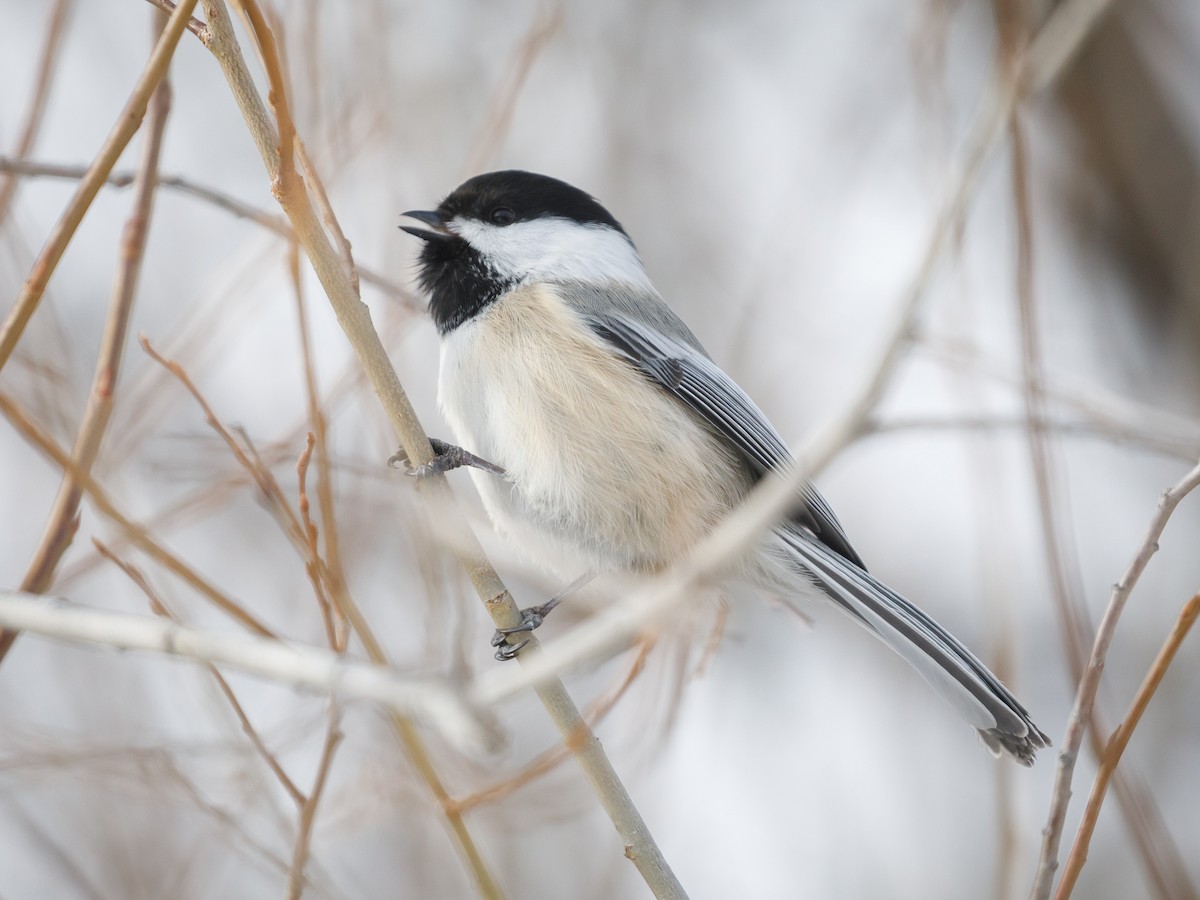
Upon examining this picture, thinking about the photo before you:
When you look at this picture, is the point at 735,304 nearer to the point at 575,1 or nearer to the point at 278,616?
the point at 575,1

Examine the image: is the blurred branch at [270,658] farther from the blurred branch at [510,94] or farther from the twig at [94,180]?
the blurred branch at [510,94]

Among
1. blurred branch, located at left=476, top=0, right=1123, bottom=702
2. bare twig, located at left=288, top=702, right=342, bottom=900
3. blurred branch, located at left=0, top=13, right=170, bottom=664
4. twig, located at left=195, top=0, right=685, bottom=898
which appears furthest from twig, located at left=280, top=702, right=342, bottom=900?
blurred branch, located at left=476, top=0, right=1123, bottom=702

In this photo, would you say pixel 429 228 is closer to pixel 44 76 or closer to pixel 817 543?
pixel 44 76

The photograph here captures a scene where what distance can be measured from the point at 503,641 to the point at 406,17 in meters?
3.60

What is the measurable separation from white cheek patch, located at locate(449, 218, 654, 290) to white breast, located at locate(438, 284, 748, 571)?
142mm

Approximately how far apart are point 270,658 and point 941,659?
4.69 ft

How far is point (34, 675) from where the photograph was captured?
4.09m

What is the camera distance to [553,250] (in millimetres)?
2783

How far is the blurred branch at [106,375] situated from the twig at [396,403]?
0.17 m

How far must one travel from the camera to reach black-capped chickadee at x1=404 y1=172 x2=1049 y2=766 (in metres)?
2.38

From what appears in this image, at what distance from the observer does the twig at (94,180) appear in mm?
1255

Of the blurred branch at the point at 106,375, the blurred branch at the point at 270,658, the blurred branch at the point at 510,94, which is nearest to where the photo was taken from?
the blurred branch at the point at 270,658

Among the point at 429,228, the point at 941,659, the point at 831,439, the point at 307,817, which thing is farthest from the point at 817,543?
the point at 831,439

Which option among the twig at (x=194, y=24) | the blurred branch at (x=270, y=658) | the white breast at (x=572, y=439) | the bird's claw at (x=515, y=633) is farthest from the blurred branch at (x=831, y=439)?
the white breast at (x=572, y=439)
